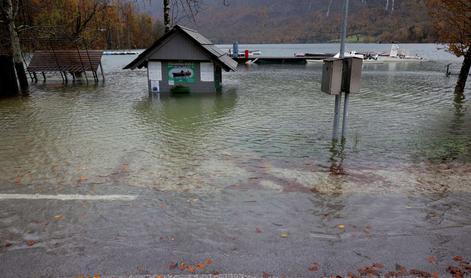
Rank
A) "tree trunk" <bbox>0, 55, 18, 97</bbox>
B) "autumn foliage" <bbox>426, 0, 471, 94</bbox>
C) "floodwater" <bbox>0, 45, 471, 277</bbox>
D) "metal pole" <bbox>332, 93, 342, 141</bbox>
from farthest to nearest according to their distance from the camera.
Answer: "tree trunk" <bbox>0, 55, 18, 97</bbox> → "autumn foliage" <bbox>426, 0, 471, 94</bbox> → "metal pole" <bbox>332, 93, 342, 141</bbox> → "floodwater" <bbox>0, 45, 471, 277</bbox>

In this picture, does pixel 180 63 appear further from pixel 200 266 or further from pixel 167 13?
pixel 200 266

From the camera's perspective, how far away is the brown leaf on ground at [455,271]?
4.16m

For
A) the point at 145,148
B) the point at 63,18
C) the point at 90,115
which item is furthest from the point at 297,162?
the point at 63,18

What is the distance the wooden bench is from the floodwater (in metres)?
11.8

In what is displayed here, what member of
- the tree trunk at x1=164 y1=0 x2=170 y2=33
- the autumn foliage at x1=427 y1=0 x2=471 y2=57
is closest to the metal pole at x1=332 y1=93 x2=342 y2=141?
→ the autumn foliage at x1=427 y1=0 x2=471 y2=57

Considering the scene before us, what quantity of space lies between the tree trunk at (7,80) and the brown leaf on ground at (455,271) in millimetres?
20897

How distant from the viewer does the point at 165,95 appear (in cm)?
1955

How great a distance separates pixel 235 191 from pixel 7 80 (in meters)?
17.7

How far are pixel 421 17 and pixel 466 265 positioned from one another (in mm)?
175001

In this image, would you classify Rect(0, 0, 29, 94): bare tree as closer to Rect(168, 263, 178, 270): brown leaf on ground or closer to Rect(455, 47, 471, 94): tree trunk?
Rect(168, 263, 178, 270): brown leaf on ground

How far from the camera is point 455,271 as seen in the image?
4242 mm

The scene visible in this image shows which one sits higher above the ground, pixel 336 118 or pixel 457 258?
pixel 336 118

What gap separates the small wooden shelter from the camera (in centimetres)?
1900

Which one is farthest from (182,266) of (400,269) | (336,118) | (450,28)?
(450,28)
